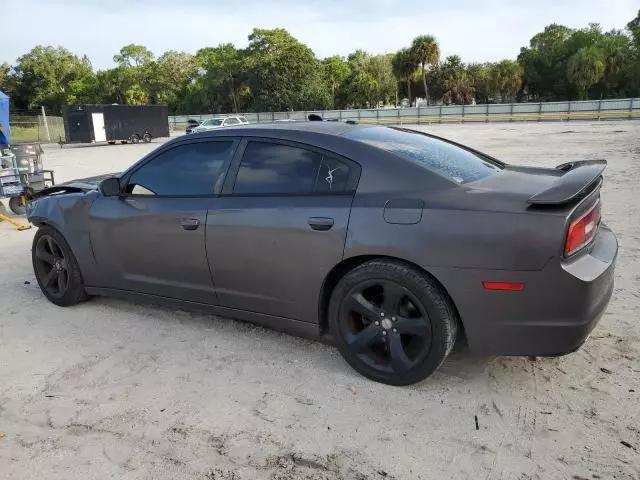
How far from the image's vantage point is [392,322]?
9.99ft

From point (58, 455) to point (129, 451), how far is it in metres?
0.36

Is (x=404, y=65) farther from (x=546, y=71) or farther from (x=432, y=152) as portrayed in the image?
(x=432, y=152)

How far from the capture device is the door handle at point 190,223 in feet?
12.1

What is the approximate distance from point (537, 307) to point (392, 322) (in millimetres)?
788

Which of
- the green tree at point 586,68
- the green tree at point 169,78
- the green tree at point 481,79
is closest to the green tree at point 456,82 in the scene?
the green tree at point 481,79

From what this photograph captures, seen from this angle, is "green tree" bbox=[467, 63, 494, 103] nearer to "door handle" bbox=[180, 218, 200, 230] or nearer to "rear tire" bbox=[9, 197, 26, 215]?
"rear tire" bbox=[9, 197, 26, 215]

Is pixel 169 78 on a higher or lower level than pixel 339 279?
higher

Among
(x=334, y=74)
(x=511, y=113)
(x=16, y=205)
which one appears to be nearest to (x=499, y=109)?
(x=511, y=113)

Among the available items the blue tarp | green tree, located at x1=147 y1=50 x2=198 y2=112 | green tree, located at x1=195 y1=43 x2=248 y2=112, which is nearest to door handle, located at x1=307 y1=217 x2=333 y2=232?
the blue tarp

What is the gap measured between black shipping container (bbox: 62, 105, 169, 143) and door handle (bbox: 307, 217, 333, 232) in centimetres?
3304

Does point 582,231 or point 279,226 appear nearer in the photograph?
point 582,231

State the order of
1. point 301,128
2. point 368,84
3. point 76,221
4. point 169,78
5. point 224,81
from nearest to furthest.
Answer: point 301,128 < point 76,221 < point 368,84 < point 224,81 < point 169,78

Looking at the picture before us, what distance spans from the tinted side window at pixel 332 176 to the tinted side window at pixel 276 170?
1.7 inches

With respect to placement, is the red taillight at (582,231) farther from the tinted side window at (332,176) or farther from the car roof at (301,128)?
the car roof at (301,128)
